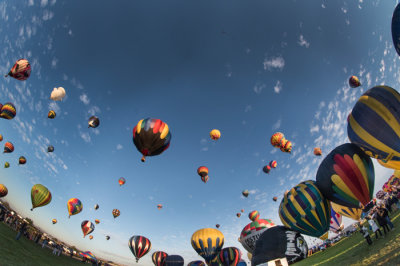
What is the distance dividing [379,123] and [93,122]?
78.9ft

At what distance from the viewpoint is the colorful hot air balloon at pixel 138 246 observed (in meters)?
23.0

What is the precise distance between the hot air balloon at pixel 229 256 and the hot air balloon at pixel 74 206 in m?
22.5

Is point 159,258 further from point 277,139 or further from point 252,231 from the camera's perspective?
point 277,139

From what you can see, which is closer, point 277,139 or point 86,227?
point 277,139

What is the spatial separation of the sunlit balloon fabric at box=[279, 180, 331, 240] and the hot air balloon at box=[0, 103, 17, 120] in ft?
98.2

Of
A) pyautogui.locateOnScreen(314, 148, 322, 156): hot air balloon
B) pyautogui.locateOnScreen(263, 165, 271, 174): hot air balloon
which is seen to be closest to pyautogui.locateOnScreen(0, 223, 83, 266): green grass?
pyautogui.locateOnScreen(263, 165, 271, 174): hot air balloon

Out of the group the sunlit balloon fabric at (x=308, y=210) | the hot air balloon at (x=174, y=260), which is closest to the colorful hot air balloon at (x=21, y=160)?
the hot air balloon at (x=174, y=260)

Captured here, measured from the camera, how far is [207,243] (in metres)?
17.8

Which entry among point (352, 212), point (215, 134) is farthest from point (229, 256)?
point (215, 134)

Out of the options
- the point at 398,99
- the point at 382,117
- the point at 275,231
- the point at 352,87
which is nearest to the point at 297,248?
the point at 275,231

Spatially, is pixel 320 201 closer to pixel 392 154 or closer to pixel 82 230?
pixel 392 154

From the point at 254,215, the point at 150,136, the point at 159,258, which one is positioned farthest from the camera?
the point at 254,215

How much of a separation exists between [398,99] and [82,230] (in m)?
Result: 43.0

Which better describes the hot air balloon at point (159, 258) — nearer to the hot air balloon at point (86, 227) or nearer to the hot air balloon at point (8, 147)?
the hot air balloon at point (86, 227)
